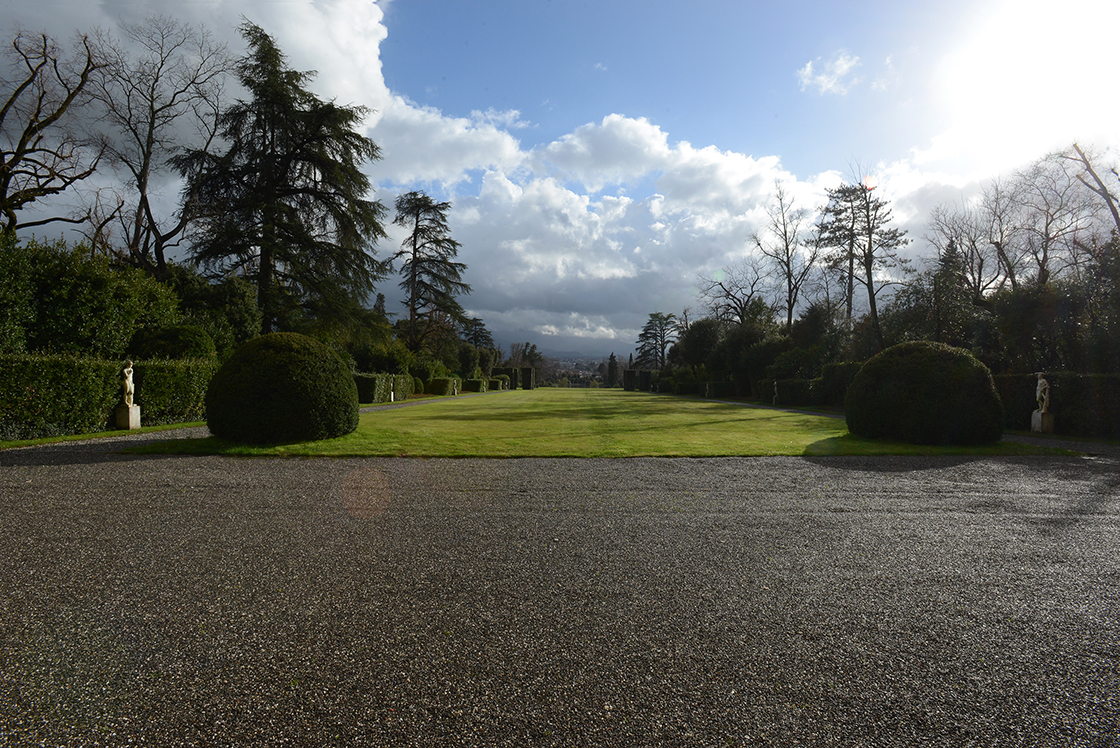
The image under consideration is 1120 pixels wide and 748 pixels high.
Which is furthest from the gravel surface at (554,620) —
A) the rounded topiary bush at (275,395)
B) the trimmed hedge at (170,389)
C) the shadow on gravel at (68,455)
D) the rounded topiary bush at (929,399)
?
A: the trimmed hedge at (170,389)

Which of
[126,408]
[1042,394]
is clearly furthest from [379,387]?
[1042,394]

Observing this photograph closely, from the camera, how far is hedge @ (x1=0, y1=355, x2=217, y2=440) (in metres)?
8.79

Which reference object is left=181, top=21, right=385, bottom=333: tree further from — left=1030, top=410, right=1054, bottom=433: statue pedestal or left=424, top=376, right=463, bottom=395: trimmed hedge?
left=1030, top=410, right=1054, bottom=433: statue pedestal

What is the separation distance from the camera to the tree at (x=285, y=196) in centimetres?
1930

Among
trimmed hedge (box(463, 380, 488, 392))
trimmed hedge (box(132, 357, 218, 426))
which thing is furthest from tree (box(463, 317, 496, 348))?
trimmed hedge (box(132, 357, 218, 426))

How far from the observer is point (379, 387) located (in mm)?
23391

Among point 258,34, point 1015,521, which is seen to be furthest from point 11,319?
point 1015,521

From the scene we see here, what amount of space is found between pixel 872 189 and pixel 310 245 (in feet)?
89.5

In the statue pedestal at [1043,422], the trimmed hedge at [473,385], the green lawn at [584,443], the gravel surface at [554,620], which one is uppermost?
the trimmed hedge at [473,385]

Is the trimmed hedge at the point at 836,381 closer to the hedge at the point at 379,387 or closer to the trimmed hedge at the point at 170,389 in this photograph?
the hedge at the point at 379,387

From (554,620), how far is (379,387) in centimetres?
2228

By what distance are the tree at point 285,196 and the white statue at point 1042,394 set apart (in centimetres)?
2182

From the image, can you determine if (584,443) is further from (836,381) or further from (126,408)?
(836,381)

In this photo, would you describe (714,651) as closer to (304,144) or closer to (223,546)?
(223,546)
